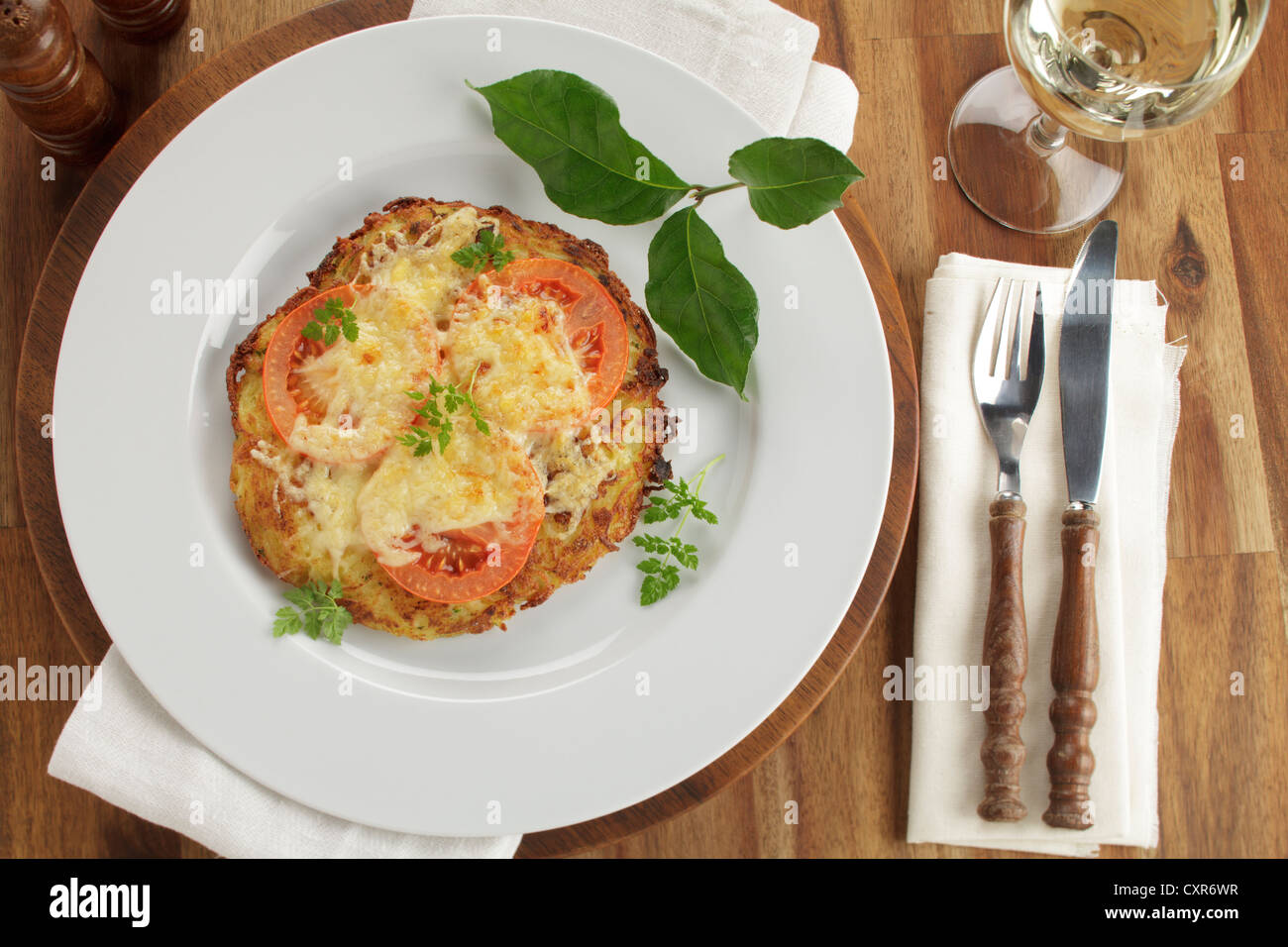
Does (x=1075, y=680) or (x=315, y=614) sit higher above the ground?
(x=315, y=614)

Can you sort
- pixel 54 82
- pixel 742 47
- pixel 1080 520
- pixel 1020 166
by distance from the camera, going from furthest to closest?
pixel 1020 166
pixel 742 47
pixel 1080 520
pixel 54 82

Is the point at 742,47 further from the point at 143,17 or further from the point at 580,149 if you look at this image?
the point at 143,17

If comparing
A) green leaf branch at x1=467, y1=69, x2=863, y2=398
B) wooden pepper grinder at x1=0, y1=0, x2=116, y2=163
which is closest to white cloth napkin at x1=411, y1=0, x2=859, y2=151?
green leaf branch at x1=467, y1=69, x2=863, y2=398

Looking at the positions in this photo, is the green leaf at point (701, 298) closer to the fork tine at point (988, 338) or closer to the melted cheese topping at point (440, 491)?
the melted cheese topping at point (440, 491)

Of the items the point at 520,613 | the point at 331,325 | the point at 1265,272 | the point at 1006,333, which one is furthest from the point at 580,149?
the point at 1265,272

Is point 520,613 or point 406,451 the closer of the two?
point 406,451

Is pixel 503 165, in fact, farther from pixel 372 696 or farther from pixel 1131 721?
pixel 1131 721

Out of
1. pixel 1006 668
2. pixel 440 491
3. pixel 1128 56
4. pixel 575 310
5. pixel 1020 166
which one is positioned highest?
pixel 1128 56
